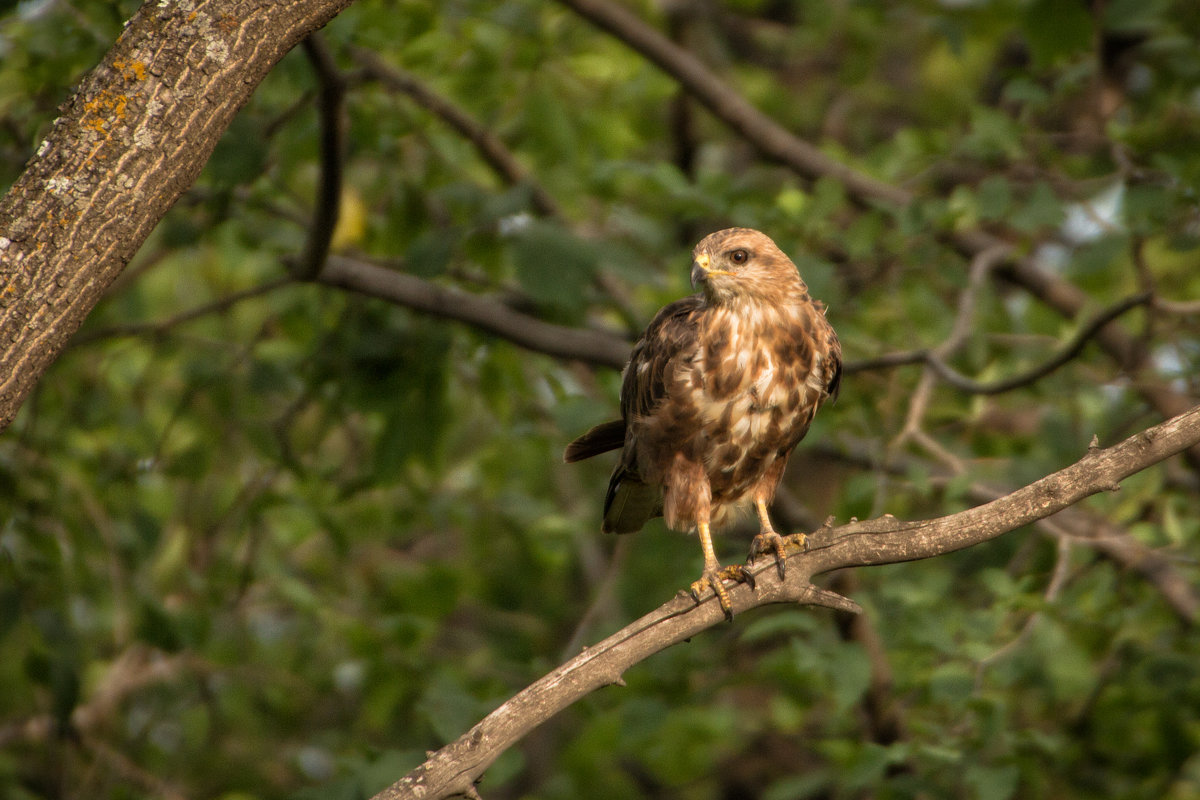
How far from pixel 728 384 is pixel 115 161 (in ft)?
7.00

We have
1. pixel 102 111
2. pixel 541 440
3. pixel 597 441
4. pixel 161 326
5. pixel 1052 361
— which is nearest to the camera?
pixel 102 111

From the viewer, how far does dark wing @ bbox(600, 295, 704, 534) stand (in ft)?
13.2

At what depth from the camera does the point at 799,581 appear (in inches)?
121

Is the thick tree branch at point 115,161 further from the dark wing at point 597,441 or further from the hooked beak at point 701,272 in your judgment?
the dark wing at point 597,441

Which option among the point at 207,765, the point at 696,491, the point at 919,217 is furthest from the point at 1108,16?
the point at 207,765

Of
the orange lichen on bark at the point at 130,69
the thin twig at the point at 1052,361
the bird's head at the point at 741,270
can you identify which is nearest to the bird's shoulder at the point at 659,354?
the bird's head at the point at 741,270

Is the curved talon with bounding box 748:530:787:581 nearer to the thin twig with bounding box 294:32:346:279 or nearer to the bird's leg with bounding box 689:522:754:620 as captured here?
the bird's leg with bounding box 689:522:754:620

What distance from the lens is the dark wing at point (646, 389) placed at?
4.03 meters

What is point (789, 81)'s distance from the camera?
10242 millimetres

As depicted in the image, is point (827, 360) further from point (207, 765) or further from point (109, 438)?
point (207, 765)

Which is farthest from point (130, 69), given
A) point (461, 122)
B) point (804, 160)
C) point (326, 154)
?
point (804, 160)

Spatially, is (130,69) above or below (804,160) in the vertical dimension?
above

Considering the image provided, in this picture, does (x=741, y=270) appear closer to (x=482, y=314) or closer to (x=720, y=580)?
(x=720, y=580)

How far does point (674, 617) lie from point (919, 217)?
265 centimetres
